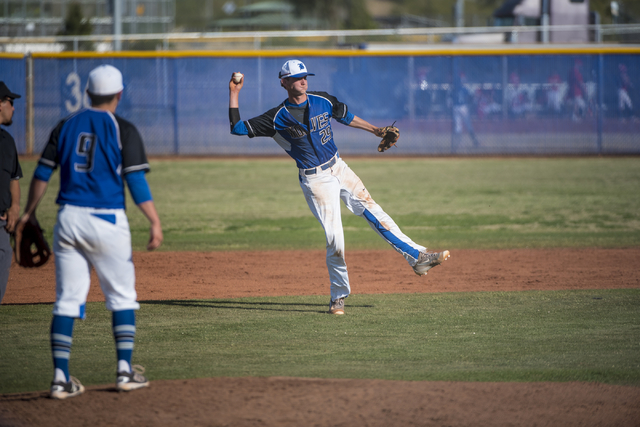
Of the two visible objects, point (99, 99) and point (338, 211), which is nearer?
point (99, 99)

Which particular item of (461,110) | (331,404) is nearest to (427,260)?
(331,404)

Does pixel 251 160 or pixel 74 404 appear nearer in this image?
pixel 74 404

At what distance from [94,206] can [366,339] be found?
248cm

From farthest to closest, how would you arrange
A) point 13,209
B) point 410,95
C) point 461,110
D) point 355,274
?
point 410,95 → point 461,110 → point 355,274 → point 13,209

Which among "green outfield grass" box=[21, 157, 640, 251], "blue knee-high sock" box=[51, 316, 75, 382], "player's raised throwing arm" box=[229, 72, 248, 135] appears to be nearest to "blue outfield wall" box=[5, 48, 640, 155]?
"green outfield grass" box=[21, 157, 640, 251]

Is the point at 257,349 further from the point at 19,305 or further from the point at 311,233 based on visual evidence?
the point at 311,233

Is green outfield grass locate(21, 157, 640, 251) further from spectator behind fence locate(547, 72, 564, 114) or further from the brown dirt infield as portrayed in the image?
the brown dirt infield

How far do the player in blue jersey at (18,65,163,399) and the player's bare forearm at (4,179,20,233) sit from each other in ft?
3.36

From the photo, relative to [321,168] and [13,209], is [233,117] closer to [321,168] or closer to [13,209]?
[321,168]

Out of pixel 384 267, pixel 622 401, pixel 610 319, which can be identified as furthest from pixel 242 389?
pixel 384 267

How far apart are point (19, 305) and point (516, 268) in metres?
5.48

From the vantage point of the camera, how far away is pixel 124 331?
414 cm

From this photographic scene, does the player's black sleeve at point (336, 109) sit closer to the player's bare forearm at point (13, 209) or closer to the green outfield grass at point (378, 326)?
the green outfield grass at point (378, 326)

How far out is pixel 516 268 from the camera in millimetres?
8422
